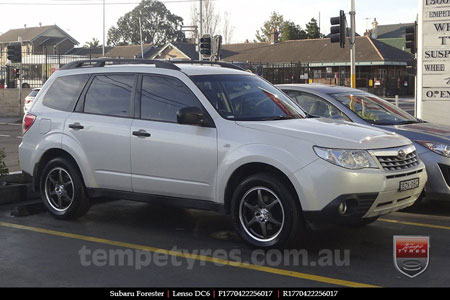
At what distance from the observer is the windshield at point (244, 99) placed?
7.00 metres

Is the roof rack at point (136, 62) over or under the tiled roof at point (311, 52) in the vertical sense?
under

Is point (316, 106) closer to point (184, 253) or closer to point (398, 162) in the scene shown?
point (398, 162)

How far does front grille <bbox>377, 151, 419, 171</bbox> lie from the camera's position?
21.0 ft

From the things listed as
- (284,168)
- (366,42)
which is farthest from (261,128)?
(366,42)

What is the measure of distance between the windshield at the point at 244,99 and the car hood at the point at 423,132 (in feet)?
5.83

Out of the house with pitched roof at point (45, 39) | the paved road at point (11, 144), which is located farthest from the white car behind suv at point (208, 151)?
the house with pitched roof at point (45, 39)

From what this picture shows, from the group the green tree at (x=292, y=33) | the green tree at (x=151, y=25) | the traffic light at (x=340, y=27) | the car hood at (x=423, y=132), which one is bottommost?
the car hood at (x=423, y=132)

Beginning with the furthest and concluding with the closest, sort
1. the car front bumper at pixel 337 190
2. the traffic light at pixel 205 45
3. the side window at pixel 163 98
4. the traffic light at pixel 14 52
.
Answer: the traffic light at pixel 14 52 → the traffic light at pixel 205 45 → the side window at pixel 163 98 → the car front bumper at pixel 337 190

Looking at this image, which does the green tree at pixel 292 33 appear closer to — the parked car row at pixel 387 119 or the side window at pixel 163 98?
the parked car row at pixel 387 119

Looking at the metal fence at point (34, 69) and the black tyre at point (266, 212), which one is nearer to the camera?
the black tyre at point (266, 212)

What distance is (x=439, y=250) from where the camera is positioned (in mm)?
6578

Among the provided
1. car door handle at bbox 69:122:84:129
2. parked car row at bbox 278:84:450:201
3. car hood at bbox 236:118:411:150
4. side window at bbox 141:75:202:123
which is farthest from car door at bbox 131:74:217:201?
parked car row at bbox 278:84:450:201

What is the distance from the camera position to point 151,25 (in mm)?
113812
